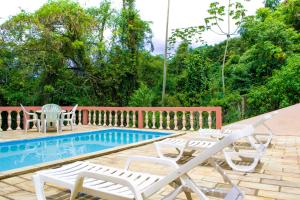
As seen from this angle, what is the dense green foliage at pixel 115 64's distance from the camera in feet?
40.7

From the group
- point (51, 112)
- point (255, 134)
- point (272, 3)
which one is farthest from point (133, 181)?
point (272, 3)

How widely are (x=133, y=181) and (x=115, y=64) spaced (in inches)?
508

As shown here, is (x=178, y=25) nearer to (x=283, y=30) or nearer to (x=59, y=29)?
(x=283, y=30)

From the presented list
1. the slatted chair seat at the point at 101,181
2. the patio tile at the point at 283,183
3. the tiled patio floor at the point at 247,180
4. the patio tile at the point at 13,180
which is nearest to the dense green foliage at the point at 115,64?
the tiled patio floor at the point at 247,180

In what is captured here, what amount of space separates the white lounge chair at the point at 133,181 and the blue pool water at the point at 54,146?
312cm

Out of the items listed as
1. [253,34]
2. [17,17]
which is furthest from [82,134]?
[253,34]

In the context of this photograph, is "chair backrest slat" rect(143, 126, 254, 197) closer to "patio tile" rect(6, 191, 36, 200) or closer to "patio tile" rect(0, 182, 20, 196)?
"patio tile" rect(6, 191, 36, 200)

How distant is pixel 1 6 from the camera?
1252cm

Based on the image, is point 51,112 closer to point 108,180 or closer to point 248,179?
point 248,179

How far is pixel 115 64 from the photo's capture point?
14852 mm

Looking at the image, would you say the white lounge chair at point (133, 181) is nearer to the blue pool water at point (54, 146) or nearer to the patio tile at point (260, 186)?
the patio tile at point (260, 186)

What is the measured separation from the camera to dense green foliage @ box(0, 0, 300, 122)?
12391 mm

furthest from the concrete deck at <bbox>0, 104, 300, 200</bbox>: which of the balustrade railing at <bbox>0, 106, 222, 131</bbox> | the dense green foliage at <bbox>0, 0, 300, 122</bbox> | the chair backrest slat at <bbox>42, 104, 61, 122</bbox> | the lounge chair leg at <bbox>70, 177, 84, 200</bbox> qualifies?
the dense green foliage at <bbox>0, 0, 300, 122</bbox>

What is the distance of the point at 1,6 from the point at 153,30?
26.1 ft
